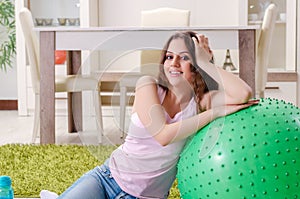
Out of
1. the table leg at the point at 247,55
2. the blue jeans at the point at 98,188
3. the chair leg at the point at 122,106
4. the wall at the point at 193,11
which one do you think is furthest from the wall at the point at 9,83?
the chair leg at the point at 122,106

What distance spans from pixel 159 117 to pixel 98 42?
200 cm

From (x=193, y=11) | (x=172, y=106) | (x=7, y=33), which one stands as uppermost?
(x=193, y=11)

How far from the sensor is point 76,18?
5.83 metres

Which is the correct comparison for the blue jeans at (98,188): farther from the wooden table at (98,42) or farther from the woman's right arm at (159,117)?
the wooden table at (98,42)

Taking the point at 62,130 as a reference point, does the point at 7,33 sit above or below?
above

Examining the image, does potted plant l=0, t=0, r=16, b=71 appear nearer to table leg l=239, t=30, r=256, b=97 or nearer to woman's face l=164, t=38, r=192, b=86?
table leg l=239, t=30, r=256, b=97

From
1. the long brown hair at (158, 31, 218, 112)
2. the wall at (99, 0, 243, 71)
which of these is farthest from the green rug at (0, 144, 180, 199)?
the wall at (99, 0, 243, 71)

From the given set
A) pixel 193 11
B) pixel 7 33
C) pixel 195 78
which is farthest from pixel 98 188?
pixel 7 33

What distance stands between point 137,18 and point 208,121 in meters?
4.49

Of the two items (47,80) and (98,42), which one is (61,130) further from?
(98,42)

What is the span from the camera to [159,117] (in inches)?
69.0

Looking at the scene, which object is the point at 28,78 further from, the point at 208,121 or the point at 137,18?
the point at 208,121

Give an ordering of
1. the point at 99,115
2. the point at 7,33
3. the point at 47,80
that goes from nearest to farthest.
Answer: the point at 99,115, the point at 47,80, the point at 7,33

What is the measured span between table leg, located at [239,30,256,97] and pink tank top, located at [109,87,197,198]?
1.83m
